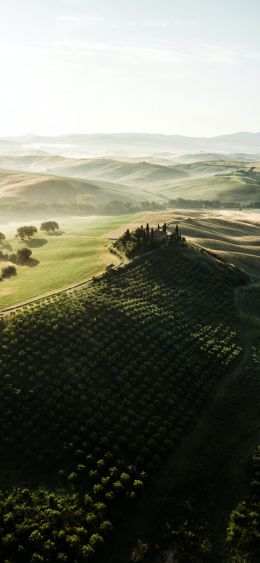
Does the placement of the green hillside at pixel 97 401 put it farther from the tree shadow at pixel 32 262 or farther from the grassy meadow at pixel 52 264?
the tree shadow at pixel 32 262

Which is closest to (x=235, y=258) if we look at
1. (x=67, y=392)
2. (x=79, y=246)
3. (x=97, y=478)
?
(x=79, y=246)

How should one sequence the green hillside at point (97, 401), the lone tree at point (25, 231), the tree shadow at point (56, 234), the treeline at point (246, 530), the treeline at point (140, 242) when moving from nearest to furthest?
1. the treeline at point (246, 530)
2. the green hillside at point (97, 401)
3. the treeline at point (140, 242)
4. the lone tree at point (25, 231)
5. the tree shadow at point (56, 234)

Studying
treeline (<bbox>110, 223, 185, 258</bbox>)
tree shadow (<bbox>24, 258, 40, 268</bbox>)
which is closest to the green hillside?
treeline (<bbox>110, 223, 185, 258</bbox>)

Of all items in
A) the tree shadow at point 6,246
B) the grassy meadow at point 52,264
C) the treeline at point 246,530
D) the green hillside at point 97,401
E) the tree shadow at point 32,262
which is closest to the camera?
the treeline at point 246,530

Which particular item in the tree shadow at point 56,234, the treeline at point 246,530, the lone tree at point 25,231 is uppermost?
the lone tree at point 25,231

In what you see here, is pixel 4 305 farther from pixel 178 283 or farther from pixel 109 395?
pixel 178 283

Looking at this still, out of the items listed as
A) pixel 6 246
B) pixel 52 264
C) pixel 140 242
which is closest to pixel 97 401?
pixel 52 264

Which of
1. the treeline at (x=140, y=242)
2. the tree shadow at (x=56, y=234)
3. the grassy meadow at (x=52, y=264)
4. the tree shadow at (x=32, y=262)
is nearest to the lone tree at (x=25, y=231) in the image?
the grassy meadow at (x=52, y=264)
